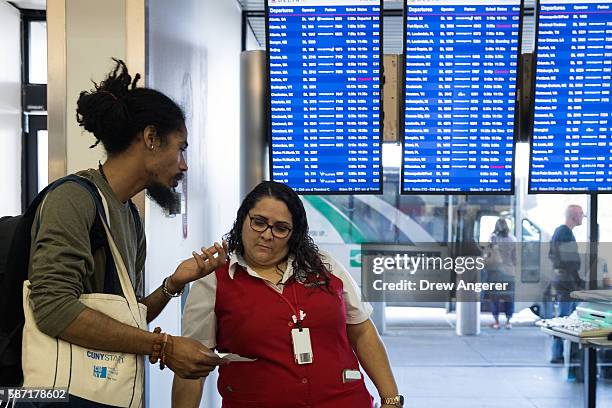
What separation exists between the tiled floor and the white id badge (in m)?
3.14

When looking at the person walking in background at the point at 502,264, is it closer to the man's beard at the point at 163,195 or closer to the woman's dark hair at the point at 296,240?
the woman's dark hair at the point at 296,240

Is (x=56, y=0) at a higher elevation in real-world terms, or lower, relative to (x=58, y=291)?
higher

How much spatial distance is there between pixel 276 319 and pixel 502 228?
6.51ft

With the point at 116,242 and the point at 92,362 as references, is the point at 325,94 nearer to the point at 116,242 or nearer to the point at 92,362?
the point at 116,242

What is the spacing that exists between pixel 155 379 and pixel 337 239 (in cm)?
141

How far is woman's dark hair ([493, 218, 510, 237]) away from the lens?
12.3ft

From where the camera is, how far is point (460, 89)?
340cm

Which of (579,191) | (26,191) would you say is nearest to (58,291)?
(579,191)

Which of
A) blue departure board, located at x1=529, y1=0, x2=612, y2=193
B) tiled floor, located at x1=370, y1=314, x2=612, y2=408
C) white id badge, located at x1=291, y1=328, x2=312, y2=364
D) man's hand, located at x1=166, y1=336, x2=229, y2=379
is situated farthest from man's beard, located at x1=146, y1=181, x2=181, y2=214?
tiled floor, located at x1=370, y1=314, x2=612, y2=408

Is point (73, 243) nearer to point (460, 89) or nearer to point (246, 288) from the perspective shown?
point (246, 288)

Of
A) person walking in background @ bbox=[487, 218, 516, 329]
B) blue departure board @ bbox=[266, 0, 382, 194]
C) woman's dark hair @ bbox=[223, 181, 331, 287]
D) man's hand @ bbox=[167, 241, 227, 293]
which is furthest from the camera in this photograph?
person walking in background @ bbox=[487, 218, 516, 329]

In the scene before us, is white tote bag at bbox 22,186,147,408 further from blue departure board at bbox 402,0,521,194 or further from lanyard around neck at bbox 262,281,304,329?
blue departure board at bbox 402,0,521,194

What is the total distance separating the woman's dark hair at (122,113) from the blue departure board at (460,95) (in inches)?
73.5

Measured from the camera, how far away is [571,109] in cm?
341
